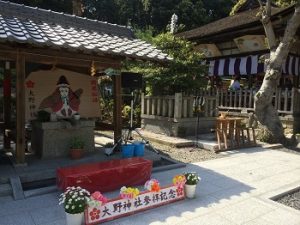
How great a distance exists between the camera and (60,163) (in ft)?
24.0

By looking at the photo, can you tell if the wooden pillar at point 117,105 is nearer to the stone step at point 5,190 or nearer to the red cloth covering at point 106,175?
the red cloth covering at point 106,175

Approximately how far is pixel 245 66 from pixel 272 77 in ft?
17.4

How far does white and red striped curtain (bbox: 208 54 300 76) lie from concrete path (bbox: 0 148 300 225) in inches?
344

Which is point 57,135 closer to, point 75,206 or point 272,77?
point 75,206

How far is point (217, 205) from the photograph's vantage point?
5.60 metres

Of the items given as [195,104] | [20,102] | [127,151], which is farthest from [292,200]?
[195,104]

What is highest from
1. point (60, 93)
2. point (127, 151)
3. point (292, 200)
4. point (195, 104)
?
point (60, 93)

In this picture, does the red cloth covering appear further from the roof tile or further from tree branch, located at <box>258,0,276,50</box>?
tree branch, located at <box>258,0,276,50</box>

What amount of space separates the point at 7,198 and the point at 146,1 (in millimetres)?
33274

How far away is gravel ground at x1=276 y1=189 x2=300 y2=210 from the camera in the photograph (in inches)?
227

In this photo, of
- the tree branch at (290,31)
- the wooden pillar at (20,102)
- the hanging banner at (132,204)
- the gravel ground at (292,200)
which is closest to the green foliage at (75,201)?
the hanging banner at (132,204)

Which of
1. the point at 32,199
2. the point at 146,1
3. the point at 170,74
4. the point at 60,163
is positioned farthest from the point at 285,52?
the point at 146,1

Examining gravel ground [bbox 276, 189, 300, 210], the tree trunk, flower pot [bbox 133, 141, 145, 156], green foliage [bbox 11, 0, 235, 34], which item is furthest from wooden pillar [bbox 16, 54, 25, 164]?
green foliage [bbox 11, 0, 235, 34]

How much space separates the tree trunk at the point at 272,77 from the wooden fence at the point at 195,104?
159 cm
